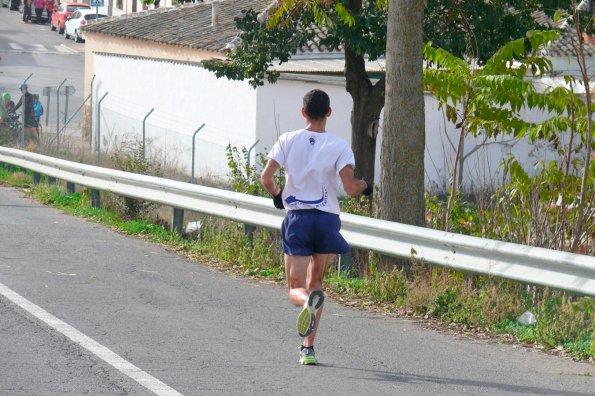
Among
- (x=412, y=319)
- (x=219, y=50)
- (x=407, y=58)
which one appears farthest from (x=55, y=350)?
(x=219, y=50)

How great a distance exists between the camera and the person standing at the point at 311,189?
24.1ft

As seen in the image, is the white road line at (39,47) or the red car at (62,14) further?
the red car at (62,14)

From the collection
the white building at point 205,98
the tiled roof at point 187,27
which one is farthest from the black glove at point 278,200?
the tiled roof at point 187,27

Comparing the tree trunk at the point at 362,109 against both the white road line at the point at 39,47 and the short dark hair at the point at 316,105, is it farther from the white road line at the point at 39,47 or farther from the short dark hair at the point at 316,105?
the white road line at the point at 39,47

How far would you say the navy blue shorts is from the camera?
740 cm

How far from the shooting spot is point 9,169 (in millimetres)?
21453

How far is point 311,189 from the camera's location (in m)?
7.38

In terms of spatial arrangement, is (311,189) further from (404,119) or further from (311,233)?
(404,119)

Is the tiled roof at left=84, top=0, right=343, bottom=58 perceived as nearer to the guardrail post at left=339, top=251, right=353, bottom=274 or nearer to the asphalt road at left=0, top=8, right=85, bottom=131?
the asphalt road at left=0, top=8, right=85, bottom=131

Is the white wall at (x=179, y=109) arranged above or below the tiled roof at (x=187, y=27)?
below

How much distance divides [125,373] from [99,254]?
16.9 ft

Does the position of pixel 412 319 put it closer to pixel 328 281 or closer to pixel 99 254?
pixel 328 281

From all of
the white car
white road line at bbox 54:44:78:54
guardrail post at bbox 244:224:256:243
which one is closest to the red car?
the white car

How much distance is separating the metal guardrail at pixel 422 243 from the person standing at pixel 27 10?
194 ft
